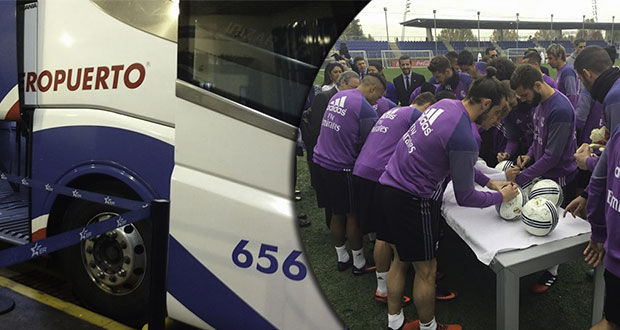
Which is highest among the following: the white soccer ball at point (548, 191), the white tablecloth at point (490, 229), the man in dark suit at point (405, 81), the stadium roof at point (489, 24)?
the stadium roof at point (489, 24)

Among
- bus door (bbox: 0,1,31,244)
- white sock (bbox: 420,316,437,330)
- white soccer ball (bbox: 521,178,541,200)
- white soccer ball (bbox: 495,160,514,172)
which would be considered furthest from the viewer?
white soccer ball (bbox: 495,160,514,172)

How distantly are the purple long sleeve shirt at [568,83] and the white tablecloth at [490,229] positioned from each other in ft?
1.75

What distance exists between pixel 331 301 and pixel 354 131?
25.5 inches

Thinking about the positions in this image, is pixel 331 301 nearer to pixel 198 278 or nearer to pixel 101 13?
pixel 198 278

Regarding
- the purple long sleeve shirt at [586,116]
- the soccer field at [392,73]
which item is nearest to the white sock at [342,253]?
the soccer field at [392,73]

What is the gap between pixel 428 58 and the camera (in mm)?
1754

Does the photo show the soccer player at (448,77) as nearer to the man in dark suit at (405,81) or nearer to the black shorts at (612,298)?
the man in dark suit at (405,81)

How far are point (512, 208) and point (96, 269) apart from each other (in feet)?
6.55

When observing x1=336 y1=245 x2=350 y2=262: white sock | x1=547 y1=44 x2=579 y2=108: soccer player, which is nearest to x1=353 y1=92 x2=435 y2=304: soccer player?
x1=336 y1=245 x2=350 y2=262: white sock

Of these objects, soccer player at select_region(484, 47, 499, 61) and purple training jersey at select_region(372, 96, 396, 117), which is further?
purple training jersey at select_region(372, 96, 396, 117)

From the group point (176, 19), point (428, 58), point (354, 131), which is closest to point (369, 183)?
point (354, 131)

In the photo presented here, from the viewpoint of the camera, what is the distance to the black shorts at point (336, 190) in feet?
6.21

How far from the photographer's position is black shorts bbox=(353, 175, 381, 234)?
202 cm

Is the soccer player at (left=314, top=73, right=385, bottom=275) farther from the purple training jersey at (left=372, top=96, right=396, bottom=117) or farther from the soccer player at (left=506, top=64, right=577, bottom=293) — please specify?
the soccer player at (left=506, top=64, right=577, bottom=293)
